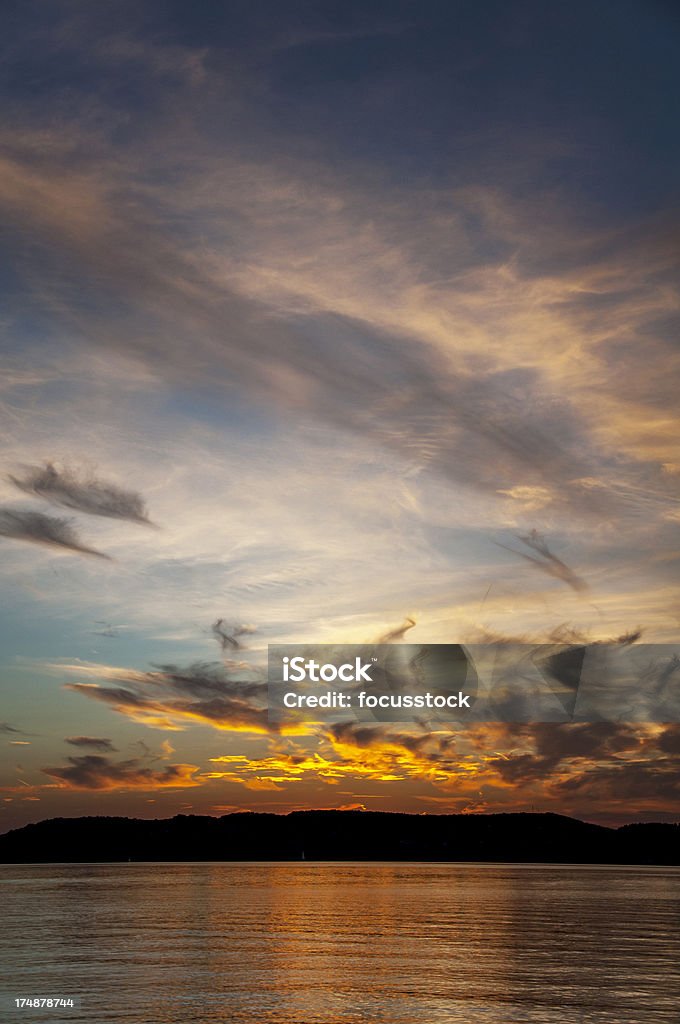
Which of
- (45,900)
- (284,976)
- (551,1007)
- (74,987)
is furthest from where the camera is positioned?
(45,900)

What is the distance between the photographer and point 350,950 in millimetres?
89375

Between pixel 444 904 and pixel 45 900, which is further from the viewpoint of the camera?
pixel 45 900

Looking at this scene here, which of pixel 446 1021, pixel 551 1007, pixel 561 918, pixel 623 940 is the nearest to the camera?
pixel 446 1021

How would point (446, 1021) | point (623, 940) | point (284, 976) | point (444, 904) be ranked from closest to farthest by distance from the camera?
point (446, 1021) < point (284, 976) < point (623, 940) < point (444, 904)

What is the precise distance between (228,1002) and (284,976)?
470 inches

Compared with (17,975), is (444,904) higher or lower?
lower

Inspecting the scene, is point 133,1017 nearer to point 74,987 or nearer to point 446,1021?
point 74,987

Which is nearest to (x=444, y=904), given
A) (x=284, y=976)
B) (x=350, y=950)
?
(x=350, y=950)

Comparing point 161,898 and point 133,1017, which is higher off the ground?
point 133,1017

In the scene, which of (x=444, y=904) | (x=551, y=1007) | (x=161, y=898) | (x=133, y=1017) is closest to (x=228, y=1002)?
(x=133, y=1017)

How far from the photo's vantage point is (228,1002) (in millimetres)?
61188

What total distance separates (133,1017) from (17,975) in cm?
2170

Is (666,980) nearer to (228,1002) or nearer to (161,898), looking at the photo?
(228,1002)

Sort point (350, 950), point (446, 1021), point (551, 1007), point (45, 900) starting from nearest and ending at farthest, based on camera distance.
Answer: point (446, 1021) → point (551, 1007) → point (350, 950) → point (45, 900)
